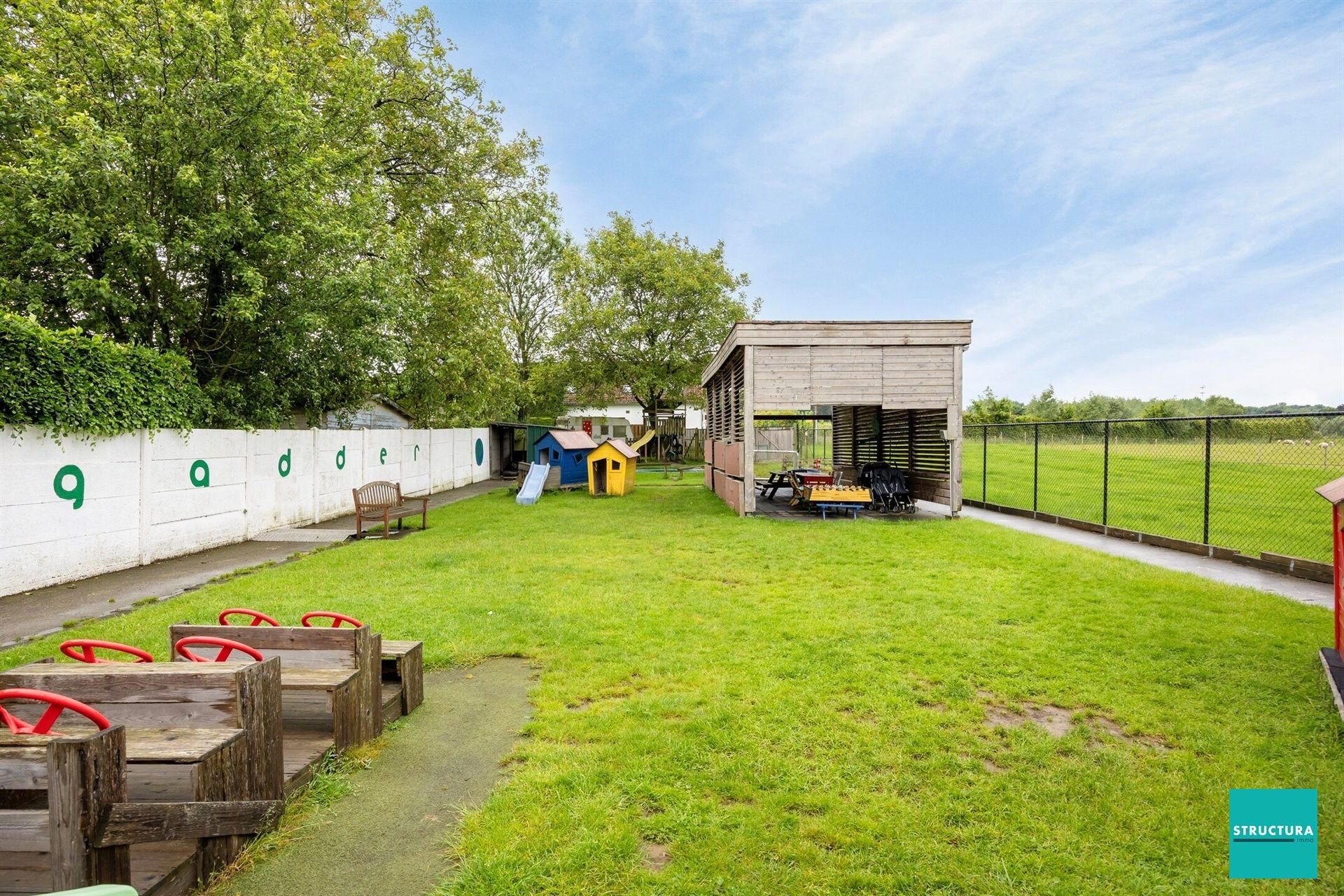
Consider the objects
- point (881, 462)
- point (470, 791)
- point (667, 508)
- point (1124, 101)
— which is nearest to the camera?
point (470, 791)

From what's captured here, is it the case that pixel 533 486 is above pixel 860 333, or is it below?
below

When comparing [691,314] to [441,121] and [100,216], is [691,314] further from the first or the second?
[100,216]

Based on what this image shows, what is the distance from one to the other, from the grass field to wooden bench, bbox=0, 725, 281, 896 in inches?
477

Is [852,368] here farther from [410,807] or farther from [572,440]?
[410,807]

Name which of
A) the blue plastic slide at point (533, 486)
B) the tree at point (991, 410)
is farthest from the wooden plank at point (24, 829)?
the tree at point (991, 410)

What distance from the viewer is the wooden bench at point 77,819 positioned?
1.91 metres

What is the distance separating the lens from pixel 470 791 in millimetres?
3338

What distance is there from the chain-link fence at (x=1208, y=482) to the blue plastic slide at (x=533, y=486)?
11.9 metres

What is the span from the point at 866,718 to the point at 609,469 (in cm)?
1609

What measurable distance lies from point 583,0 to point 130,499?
14403mm

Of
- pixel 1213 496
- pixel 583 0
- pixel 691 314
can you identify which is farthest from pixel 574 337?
pixel 1213 496

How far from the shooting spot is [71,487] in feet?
27.0

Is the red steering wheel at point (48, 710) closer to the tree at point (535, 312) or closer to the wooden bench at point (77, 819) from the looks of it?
the wooden bench at point (77, 819)

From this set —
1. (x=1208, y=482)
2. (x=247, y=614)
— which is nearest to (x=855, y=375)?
(x=1208, y=482)
